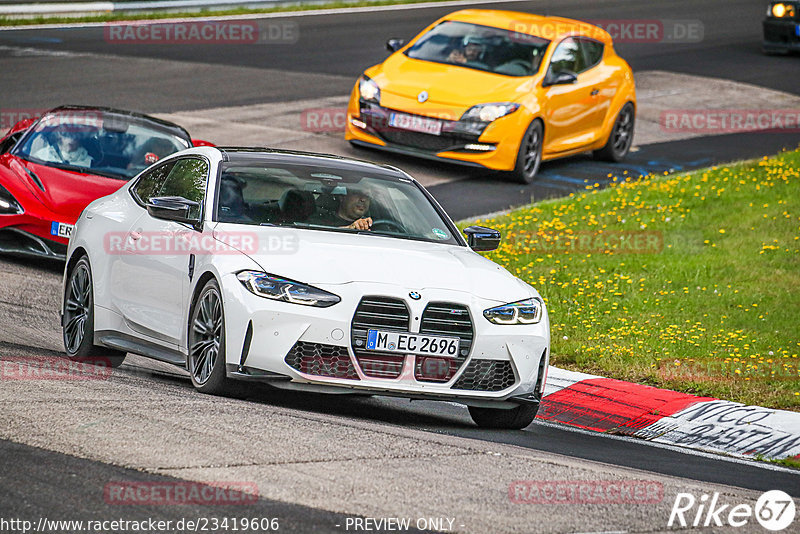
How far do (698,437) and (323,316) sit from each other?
2823 millimetres

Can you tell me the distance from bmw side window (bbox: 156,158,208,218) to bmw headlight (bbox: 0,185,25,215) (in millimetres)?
3532

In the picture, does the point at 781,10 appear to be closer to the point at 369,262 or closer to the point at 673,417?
the point at 673,417

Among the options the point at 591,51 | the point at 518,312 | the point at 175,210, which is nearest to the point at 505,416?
the point at 518,312

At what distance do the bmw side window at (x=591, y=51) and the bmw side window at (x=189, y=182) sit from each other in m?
10.9

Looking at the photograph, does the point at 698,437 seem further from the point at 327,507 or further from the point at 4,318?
the point at 4,318

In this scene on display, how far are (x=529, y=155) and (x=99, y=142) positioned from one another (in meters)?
6.25

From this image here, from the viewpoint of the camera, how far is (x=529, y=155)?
696 inches

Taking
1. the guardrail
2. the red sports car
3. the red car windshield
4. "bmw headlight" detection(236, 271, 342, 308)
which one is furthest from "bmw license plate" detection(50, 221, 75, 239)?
the guardrail

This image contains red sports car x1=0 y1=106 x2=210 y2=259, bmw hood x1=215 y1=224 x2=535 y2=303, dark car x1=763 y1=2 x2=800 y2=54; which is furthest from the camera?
Answer: dark car x1=763 y1=2 x2=800 y2=54

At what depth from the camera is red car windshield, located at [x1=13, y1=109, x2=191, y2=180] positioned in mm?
13062

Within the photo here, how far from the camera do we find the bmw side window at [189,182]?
343 inches

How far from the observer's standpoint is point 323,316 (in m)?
7.45

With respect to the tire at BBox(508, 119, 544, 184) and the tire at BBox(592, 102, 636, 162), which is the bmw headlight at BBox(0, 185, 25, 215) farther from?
the tire at BBox(592, 102, 636, 162)

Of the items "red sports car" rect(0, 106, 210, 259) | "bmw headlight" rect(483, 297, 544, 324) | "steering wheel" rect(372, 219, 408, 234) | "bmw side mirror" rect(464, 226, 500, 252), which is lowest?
"red sports car" rect(0, 106, 210, 259)
